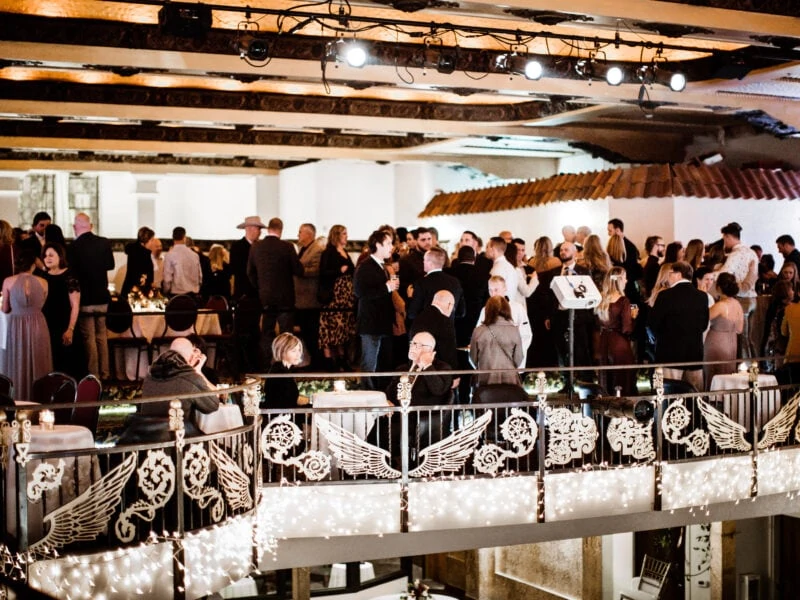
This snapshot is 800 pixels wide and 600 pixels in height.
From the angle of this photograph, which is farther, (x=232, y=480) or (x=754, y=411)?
(x=754, y=411)

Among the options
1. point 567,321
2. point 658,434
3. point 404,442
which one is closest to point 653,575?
point 567,321

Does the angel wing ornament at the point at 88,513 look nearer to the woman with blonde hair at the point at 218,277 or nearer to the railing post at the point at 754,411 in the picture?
the railing post at the point at 754,411

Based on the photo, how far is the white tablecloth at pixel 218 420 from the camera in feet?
23.7


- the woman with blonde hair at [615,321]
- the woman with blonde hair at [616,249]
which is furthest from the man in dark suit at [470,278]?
the woman with blonde hair at [616,249]

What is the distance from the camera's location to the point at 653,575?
1580 centimetres

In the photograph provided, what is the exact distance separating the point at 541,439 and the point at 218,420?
239 centimetres

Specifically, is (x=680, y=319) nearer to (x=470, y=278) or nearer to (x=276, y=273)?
(x=470, y=278)

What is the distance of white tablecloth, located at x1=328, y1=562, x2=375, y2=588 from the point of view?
2062 centimetres

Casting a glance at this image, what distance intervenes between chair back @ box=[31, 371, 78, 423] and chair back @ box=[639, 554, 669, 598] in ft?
34.4

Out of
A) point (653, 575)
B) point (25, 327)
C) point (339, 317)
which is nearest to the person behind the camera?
point (25, 327)

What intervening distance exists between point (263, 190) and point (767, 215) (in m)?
8.32

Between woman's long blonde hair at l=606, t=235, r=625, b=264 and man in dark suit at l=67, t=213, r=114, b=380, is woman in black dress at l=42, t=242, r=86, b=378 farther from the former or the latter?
woman's long blonde hair at l=606, t=235, r=625, b=264

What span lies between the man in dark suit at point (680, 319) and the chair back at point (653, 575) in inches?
282

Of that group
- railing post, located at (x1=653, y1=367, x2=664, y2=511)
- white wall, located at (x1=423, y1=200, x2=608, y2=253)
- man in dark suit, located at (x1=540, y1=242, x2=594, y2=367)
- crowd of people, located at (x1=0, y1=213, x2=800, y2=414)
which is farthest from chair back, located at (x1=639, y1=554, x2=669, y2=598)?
railing post, located at (x1=653, y1=367, x2=664, y2=511)
